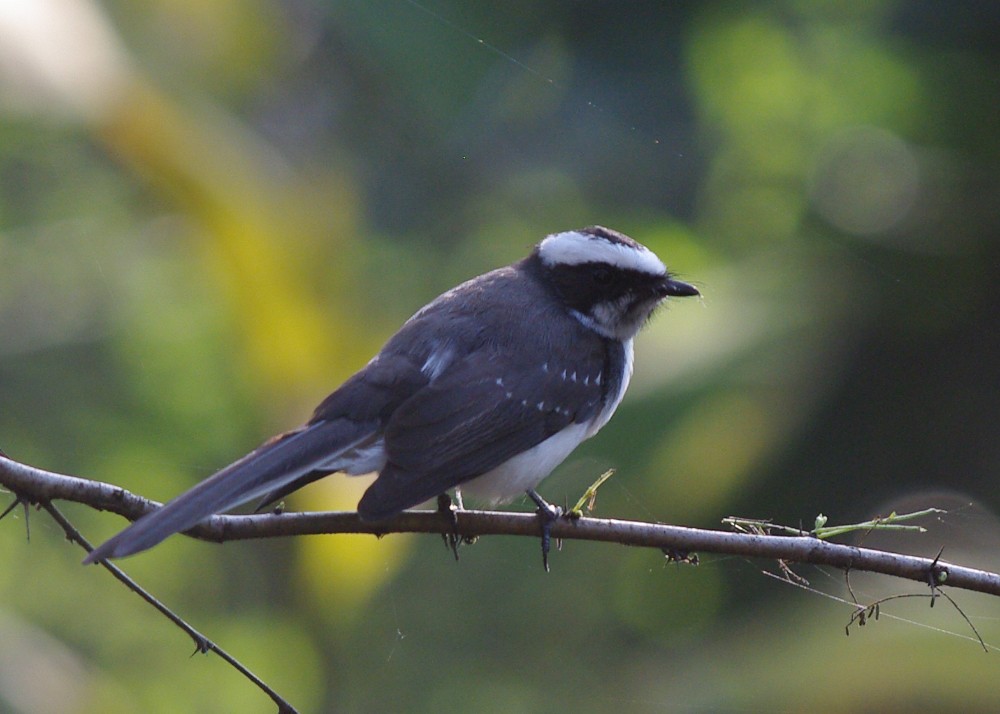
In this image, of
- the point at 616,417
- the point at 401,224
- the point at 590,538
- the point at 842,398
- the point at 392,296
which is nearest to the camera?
the point at 590,538

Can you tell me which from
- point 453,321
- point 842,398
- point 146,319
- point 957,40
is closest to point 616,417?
point 842,398

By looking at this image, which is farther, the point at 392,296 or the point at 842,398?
the point at 392,296

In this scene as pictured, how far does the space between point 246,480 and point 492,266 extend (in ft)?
12.8

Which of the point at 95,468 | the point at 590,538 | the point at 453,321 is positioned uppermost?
the point at 453,321

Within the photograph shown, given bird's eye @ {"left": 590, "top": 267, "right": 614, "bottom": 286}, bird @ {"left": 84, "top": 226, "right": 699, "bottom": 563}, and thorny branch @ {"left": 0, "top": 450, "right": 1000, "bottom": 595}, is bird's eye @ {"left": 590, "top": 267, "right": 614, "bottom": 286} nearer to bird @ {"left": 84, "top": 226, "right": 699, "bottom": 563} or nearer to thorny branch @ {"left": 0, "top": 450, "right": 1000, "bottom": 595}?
bird @ {"left": 84, "top": 226, "right": 699, "bottom": 563}

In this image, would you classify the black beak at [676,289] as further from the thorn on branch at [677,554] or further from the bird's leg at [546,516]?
the thorn on branch at [677,554]

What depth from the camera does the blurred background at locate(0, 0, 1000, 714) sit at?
4301 mm

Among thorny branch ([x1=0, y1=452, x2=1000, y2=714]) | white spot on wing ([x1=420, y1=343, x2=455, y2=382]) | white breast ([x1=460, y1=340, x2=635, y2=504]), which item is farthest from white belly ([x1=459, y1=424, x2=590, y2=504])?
thorny branch ([x1=0, y1=452, x2=1000, y2=714])

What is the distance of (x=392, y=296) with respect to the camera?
19.0 ft

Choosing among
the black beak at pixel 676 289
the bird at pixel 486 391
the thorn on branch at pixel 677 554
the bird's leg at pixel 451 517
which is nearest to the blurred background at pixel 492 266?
the black beak at pixel 676 289

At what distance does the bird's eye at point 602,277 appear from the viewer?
326cm

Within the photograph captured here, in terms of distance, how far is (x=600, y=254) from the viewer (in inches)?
128

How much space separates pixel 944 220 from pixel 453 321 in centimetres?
317

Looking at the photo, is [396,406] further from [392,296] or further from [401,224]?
[401,224]
